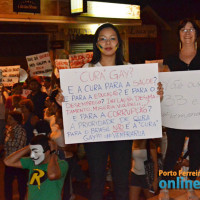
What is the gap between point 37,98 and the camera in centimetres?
838

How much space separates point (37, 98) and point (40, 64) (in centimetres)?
207

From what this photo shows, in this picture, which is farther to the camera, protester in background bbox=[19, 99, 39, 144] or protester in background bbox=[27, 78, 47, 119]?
protester in background bbox=[27, 78, 47, 119]

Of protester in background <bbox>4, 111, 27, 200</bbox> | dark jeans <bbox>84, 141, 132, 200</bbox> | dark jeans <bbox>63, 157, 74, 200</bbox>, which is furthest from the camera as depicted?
dark jeans <bbox>63, 157, 74, 200</bbox>

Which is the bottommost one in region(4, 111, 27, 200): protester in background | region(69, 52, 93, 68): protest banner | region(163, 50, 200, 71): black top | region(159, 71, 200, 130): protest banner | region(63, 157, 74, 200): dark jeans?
region(63, 157, 74, 200): dark jeans

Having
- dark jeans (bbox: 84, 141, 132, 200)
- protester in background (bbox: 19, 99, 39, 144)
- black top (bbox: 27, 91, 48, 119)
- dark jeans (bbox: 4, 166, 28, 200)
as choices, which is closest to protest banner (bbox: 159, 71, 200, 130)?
dark jeans (bbox: 84, 141, 132, 200)

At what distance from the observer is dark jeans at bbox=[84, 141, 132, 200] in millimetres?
3459

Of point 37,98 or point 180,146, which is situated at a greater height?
point 37,98

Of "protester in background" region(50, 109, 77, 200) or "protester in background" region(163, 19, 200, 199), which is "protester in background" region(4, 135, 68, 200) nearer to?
"protester in background" region(163, 19, 200, 199)

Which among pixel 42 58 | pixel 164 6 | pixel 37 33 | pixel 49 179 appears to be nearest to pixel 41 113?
pixel 42 58

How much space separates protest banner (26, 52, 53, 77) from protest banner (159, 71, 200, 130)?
652cm

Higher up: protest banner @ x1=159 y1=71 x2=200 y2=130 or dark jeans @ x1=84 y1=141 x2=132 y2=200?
protest banner @ x1=159 y1=71 x2=200 y2=130

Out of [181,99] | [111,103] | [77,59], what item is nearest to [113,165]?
[111,103]

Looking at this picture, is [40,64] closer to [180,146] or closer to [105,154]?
[180,146]

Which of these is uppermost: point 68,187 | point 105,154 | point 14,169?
point 105,154
